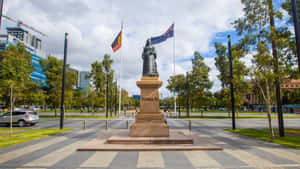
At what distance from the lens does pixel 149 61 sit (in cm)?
1172

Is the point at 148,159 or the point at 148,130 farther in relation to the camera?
the point at 148,130

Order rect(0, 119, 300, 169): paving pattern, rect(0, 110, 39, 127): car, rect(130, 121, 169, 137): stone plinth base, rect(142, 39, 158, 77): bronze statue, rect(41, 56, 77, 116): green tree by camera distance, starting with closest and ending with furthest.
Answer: rect(0, 119, 300, 169): paving pattern
rect(130, 121, 169, 137): stone plinth base
rect(142, 39, 158, 77): bronze statue
rect(0, 110, 39, 127): car
rect(41, 56, 77, 116): green tree

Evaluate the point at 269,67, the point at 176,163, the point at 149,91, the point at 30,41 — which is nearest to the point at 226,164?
the point at 176,163

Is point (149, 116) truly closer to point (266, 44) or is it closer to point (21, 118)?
point (266, 44)

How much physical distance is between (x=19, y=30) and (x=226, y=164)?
168 meters

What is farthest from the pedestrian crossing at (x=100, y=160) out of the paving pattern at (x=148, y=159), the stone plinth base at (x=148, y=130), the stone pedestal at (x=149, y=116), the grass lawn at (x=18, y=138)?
the grass lawn at (x=18, y=138)

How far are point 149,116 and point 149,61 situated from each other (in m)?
3.75

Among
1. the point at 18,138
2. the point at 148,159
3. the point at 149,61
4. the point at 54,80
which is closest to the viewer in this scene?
the point at 148,159

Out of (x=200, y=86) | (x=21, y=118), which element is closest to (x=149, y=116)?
(x=21, y=118)

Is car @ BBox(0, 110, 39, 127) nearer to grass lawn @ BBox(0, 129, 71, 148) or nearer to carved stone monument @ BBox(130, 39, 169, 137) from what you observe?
grass lawn @ BBox(0, 129, 71, 148)

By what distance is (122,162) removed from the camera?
6324 millimetres

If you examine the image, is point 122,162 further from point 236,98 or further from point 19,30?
point 19,30

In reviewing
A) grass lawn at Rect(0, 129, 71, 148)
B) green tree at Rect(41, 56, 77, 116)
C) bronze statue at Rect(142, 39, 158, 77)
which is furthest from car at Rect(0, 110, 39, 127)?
bronze statue at Rect(142, 39, 158, 77)

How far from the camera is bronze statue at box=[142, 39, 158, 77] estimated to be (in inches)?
447
